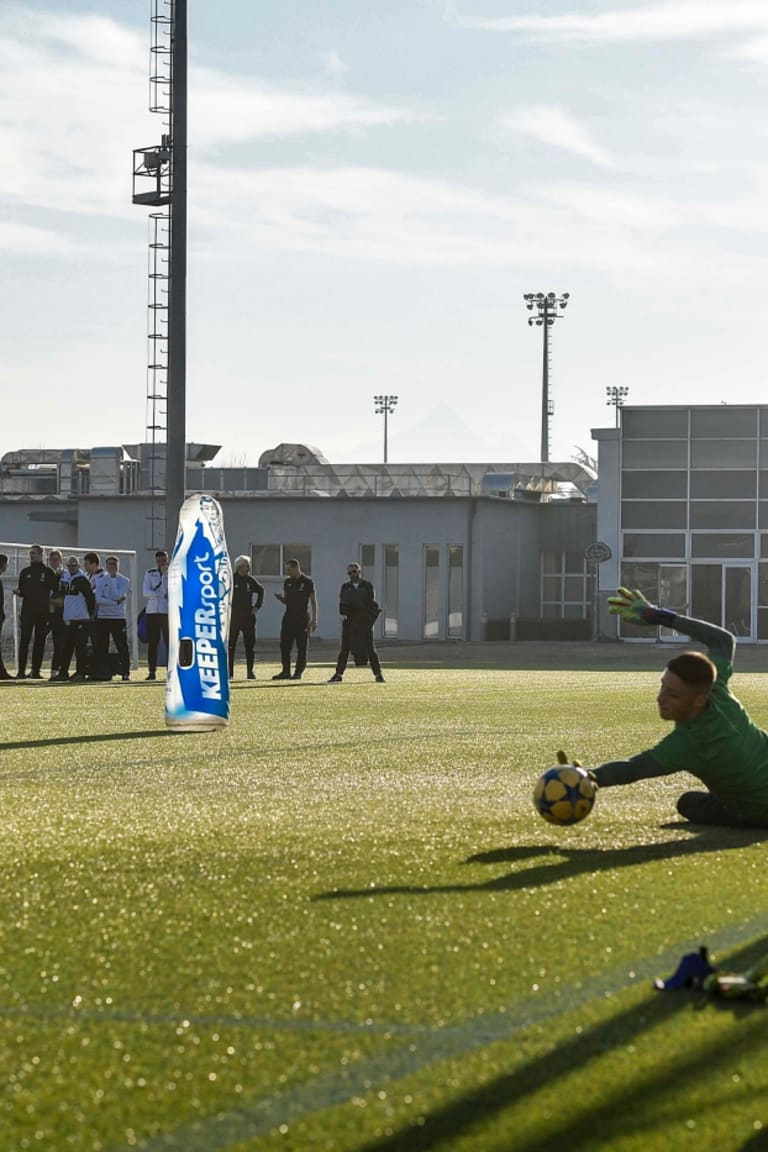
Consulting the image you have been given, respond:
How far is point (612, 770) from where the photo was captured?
346 inches

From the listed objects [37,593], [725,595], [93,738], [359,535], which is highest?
[359,535]

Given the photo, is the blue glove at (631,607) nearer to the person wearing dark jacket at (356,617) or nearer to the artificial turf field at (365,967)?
the artificial turf field at (365,967)

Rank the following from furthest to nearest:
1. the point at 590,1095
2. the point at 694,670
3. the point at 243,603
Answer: the point at 243,603
the point at 694,670
the point at 590,1095

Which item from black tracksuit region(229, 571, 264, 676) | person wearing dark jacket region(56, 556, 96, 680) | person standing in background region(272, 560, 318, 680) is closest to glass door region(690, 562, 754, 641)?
person standing in background region(272, 560, 318, 680)

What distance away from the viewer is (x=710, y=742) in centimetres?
848

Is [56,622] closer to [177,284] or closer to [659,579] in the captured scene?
[177,284]

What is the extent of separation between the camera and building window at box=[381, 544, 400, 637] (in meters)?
54.4

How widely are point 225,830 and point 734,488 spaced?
157 ft

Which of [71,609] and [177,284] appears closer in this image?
[71,609]

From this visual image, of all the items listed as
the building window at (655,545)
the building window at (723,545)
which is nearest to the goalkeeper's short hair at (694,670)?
the building window at (655,545)

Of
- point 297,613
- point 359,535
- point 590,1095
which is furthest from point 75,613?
point 359,535

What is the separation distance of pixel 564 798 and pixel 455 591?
150 ft

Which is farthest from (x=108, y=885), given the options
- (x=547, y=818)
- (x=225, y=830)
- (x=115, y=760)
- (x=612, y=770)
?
(x=115, y=760)

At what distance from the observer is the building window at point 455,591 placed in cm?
5406
